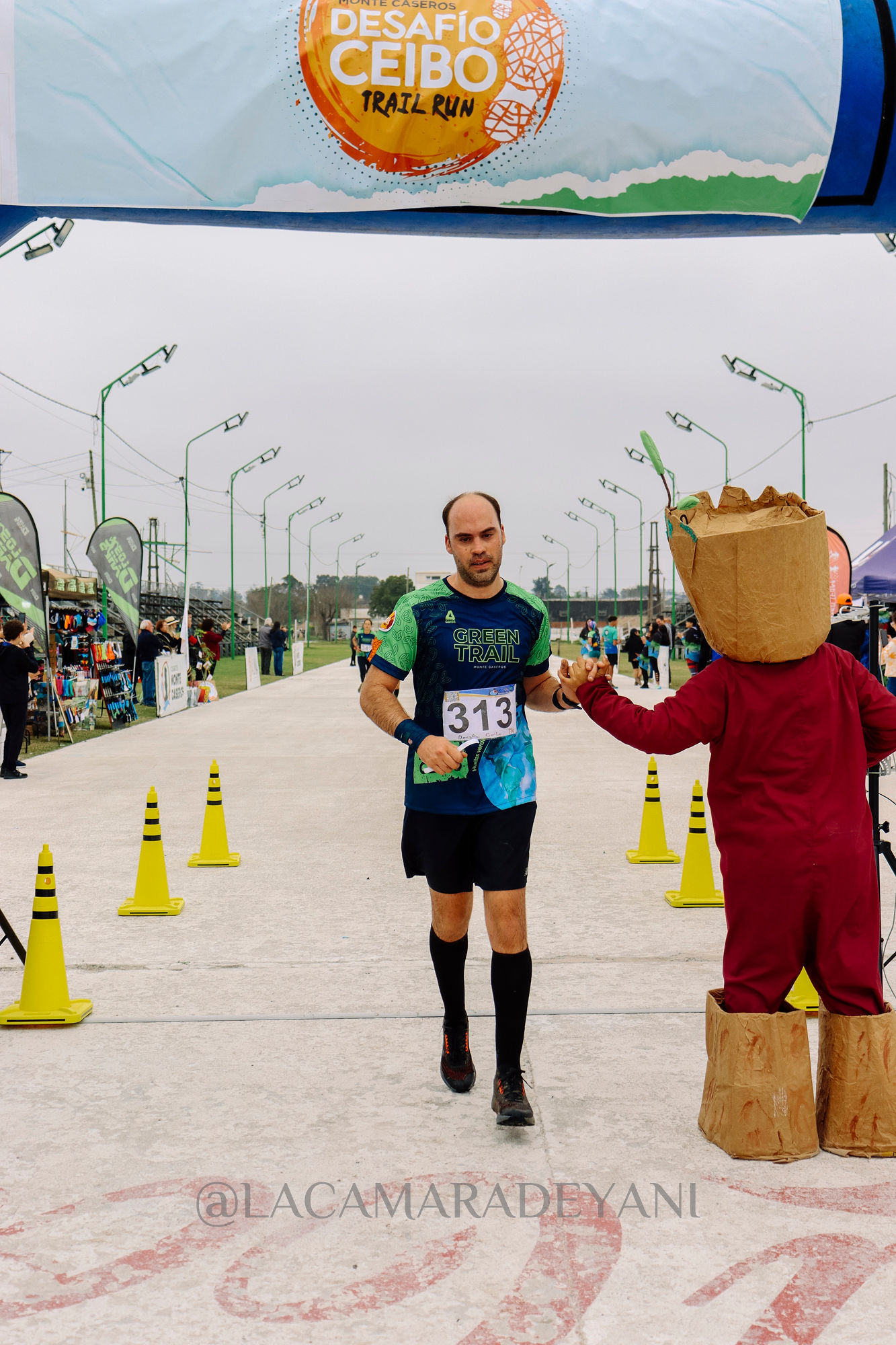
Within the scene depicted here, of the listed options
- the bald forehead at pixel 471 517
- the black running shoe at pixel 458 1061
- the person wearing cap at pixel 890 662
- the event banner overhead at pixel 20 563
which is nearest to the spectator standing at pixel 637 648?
the person wearing cap at pixel 890 662

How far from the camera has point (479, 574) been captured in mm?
3906

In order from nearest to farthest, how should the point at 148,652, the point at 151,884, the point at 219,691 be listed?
the point at 151,884 → the point at 148,652 → the point at 219,691

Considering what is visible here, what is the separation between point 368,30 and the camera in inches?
128

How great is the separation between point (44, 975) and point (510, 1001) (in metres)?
2.18

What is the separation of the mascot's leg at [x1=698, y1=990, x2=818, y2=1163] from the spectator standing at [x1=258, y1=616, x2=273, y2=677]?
36704 mm

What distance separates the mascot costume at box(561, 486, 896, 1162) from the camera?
3.44 meters

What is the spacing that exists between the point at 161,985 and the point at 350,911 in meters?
1.64

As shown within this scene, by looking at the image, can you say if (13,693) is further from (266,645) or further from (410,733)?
(266,645)

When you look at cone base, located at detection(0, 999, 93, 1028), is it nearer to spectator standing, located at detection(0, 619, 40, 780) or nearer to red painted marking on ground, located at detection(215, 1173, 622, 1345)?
red painted marking on ground, located at detection(215, 1173, 622, 1345)

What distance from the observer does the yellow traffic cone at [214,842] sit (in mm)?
8266

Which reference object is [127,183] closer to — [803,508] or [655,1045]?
[803,508]

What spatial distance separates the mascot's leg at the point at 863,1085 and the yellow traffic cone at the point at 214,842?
17.9ft

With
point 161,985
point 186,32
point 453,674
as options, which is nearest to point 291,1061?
point 161,985

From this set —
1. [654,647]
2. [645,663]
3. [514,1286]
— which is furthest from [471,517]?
[654,647]
